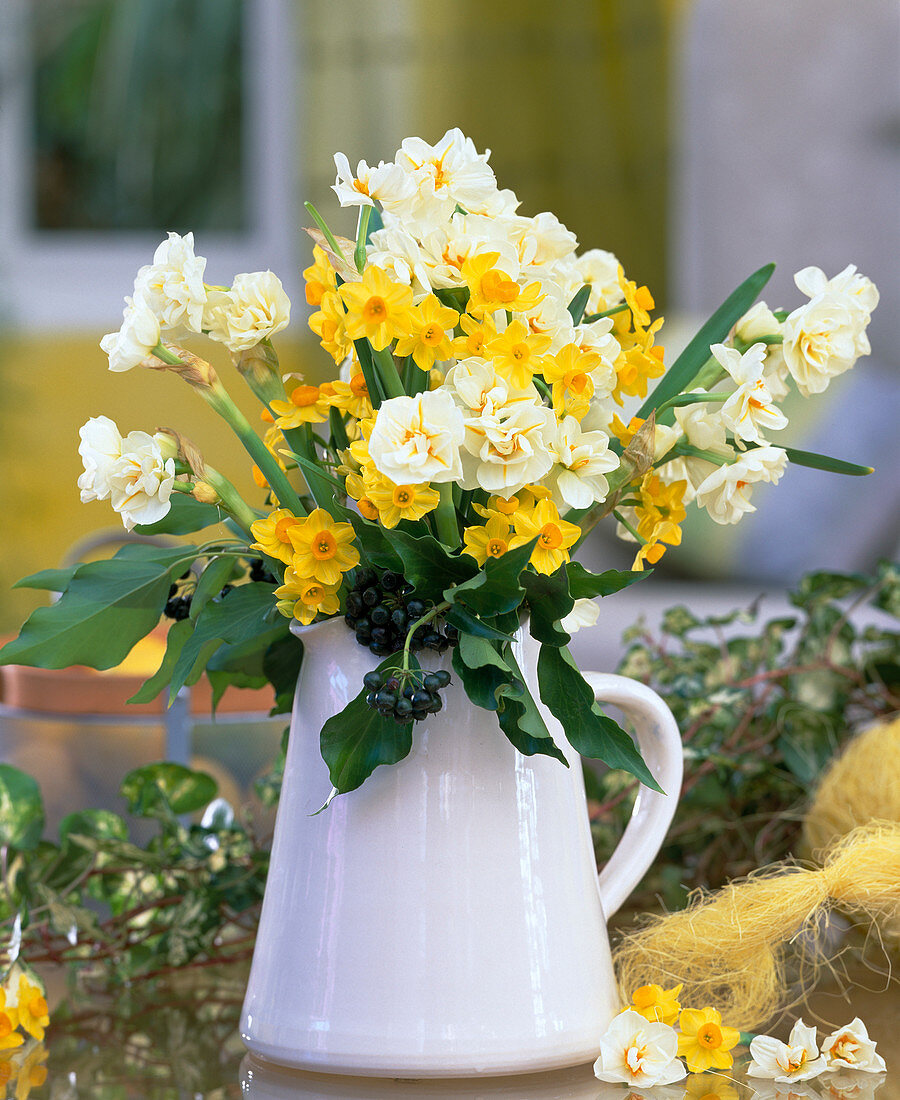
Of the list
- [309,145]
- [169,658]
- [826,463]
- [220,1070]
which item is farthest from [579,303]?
[309,145]

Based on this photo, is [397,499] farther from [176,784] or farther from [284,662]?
[176,784]

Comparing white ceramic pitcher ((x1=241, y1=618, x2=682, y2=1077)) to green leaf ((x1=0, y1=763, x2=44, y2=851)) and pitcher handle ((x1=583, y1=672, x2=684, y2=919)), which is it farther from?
green leaf ((x1=0, y1=763, x2=44, y2=851))

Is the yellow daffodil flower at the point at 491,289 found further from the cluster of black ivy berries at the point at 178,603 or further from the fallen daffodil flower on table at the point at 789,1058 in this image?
the fallen daffodil flower on table at the point at 789,1058

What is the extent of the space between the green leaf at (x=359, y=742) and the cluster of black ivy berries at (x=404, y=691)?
0.01m

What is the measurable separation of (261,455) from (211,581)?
0.06 meters

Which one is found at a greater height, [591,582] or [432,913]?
[591,582]

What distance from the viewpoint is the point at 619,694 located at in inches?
19.8

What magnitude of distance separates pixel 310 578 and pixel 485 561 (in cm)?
7

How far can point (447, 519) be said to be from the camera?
17.2 inches

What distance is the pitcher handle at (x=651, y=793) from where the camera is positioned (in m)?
0.51

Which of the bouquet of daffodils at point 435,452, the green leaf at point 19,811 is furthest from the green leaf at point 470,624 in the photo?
the green leaf at point 19,811

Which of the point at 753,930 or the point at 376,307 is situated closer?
the point at 376,307

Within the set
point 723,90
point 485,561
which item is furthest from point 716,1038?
point 723,90

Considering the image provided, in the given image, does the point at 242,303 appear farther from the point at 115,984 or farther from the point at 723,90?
the point at 723,90
